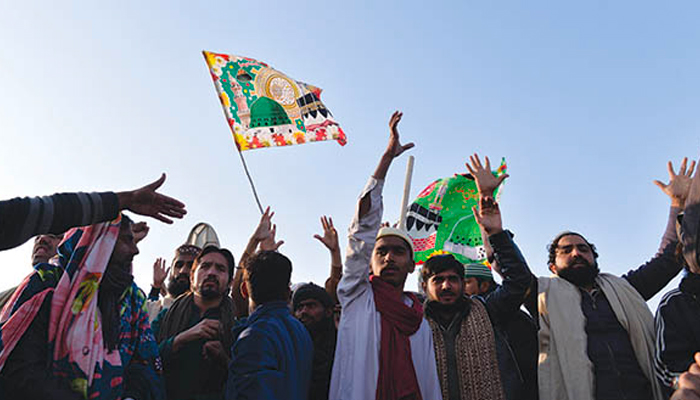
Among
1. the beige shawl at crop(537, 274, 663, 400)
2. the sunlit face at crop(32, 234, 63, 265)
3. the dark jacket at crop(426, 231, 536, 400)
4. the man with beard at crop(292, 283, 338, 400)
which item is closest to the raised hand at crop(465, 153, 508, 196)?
the dark jacket at crop(426, 231, 536, 400)

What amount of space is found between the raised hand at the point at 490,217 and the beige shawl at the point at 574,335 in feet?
1.99

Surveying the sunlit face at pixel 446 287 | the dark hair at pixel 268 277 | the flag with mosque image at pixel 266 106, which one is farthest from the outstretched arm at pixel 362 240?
the flag with mosque image at pixel 266 106

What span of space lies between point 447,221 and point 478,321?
4.27 meters

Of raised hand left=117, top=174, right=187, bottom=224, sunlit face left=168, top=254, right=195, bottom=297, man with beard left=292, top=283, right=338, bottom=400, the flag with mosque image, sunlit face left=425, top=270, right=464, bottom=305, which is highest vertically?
the flag with mosque image

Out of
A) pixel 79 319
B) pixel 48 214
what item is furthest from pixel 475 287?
pixel 48 214

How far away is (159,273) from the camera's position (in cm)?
699

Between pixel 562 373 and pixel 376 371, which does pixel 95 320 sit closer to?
pixel 376 371

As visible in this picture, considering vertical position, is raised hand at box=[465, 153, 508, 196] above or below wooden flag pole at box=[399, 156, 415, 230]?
below

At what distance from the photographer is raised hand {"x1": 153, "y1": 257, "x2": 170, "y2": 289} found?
6.91m

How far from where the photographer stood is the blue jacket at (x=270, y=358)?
2.78 meters

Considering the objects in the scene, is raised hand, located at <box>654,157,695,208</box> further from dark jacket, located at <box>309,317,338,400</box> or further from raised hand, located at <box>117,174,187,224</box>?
raised hand, located at <box>117,174,187,224</box>

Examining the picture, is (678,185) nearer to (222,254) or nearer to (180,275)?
(222,254)

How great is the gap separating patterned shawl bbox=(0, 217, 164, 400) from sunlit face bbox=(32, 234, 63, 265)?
220cm

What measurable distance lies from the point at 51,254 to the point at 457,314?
3594 mm
